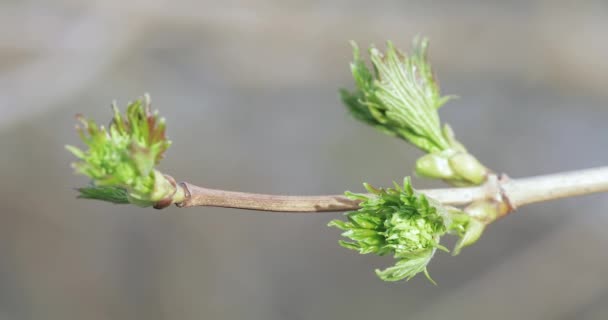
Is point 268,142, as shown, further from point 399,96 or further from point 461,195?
point 461,195

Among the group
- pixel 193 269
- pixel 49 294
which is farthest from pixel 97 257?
pixel 193 269

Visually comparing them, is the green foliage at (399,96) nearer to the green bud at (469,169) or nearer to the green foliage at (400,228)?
the green bud at (469,169)

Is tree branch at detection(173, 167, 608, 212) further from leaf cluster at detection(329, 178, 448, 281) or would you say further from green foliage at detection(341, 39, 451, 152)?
green foliage at detection(341, 39, 451, 152)

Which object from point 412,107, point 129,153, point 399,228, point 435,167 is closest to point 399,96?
point 412,107

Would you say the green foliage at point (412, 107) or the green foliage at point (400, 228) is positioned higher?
the green foliage at point (412, 107)

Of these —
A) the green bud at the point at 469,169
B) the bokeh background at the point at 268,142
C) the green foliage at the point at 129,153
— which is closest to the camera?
the green foliage at the point at 129,153

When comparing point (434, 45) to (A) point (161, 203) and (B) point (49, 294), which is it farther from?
(A) point (161, 203)

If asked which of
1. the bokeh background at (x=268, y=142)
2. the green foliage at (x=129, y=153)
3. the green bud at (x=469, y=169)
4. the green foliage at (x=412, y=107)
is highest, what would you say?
the bokeh background at (x=268, y=142)

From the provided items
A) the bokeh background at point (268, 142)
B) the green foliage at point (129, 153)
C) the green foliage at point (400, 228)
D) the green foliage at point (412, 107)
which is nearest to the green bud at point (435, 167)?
the green foliage at point (412, 107)
